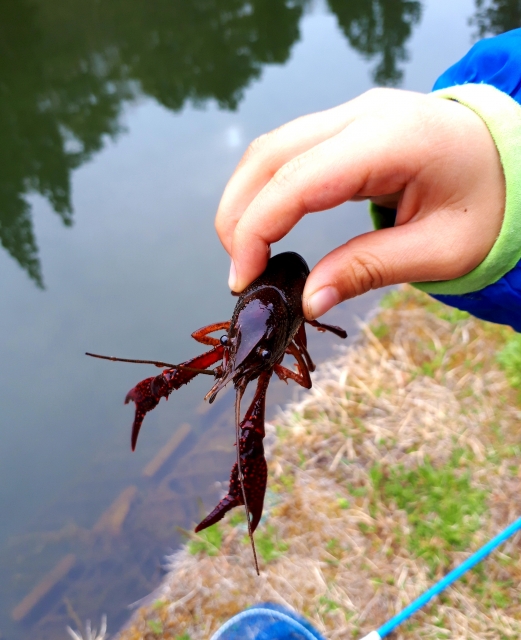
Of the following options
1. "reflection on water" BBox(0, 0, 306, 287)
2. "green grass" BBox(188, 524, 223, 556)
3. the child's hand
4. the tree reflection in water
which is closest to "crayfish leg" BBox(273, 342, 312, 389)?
the child's hand

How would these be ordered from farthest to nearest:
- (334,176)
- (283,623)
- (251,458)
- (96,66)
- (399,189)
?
(96,66)
(283,623)
(251,458)
(399,189)
(334,176)

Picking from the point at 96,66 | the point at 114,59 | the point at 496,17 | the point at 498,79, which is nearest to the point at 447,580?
the point at 498,79

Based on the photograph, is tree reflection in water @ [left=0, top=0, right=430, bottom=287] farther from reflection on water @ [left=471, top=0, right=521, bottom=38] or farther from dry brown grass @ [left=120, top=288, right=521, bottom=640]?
dry brown grass @ [left=120, top=288, right=521, bottom=640]

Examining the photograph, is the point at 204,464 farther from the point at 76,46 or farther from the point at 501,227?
the point at 76,46

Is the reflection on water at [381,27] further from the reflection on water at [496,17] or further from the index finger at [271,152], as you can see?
the index finger at [271,152]

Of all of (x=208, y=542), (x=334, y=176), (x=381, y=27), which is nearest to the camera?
(x=334, y=176)

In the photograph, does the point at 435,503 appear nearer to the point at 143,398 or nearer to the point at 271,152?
the point at 143,398

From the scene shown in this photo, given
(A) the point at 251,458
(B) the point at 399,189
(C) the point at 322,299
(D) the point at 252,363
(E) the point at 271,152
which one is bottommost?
(A) the point at 251,458

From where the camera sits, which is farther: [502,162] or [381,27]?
[381,27]
